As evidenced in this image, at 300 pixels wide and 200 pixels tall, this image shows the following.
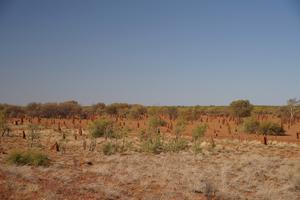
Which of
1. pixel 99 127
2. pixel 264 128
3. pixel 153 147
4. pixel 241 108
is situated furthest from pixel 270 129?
pixel 241 108

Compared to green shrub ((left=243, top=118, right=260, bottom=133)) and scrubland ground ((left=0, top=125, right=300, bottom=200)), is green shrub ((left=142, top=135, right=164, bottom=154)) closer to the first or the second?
scrubland ground ((left=0, top=125, right=300, bottom=200))

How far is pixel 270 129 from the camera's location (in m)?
41.8

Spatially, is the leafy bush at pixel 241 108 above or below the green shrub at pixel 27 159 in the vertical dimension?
above

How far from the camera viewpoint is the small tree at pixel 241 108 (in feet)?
218

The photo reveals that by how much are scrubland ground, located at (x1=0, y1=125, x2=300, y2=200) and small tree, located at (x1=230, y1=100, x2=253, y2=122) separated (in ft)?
141

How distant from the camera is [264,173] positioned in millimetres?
17625

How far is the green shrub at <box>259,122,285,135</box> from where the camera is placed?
4152 cm

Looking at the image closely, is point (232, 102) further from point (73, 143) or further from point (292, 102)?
point (73, 143)

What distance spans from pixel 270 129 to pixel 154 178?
29.1 metres

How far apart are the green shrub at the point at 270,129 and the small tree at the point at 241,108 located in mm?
24388

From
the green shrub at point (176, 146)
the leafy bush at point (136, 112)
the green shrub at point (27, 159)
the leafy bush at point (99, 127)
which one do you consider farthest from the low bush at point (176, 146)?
the leafy bush at point (136, 112)

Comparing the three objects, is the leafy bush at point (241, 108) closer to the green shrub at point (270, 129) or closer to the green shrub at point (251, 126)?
the green shrub at point (251, 126)

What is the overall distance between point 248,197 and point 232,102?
193 ft

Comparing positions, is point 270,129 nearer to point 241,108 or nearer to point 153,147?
point 153,147
